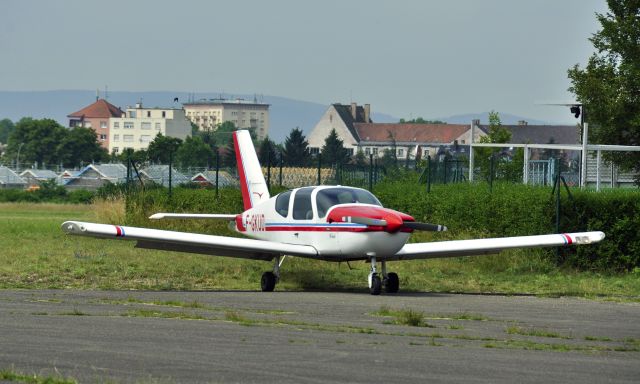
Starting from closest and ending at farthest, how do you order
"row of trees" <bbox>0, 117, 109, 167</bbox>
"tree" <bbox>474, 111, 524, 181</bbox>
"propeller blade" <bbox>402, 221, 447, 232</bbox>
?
"propeller blade" <bbox>402, 221, 447, 232</bbox> → "tree" <bbox>474, 111, 524, 181</bbox> → "row of trees" <bbox>0, 117, 109, 167</bbox>

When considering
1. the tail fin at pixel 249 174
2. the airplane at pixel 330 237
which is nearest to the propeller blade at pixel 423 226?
the airplane at pixel 330 237

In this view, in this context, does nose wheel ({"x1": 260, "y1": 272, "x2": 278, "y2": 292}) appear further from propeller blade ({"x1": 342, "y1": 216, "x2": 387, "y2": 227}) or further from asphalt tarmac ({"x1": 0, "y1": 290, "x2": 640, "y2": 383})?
asphalt tarmac ({"x1": 0, "y1": 290, "x2": 640, "y2": 383})

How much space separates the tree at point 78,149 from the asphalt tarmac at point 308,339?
164 meters

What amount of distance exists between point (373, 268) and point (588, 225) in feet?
19.6

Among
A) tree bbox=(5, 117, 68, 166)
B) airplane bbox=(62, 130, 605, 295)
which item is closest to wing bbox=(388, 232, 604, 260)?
airplane bbox=(62, 130, 605, 295)

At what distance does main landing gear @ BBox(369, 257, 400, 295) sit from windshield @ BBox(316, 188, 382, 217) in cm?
105

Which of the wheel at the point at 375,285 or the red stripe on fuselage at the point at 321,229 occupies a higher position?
the red stripe on fuselage at the point at 321,229

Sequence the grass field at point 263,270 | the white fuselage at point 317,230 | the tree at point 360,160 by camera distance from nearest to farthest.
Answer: the white fuselage at point 317,230 → the grass field at point 263,270 → the tree at point 360,160

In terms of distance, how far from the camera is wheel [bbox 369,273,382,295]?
19.8 meters

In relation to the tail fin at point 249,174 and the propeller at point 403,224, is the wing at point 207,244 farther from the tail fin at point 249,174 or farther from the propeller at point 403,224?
the tail fin at point 249,174

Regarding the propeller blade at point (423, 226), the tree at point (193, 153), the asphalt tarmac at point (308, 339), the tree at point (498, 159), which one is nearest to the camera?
the asphalt tarmac at point (308, 339)

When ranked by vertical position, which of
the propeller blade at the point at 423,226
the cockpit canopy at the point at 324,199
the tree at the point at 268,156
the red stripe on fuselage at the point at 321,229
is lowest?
the red stripe on fuselage at the point at 321,229

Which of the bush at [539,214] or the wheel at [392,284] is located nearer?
the wheel at [392,284]

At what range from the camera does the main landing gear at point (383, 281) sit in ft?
65.2
